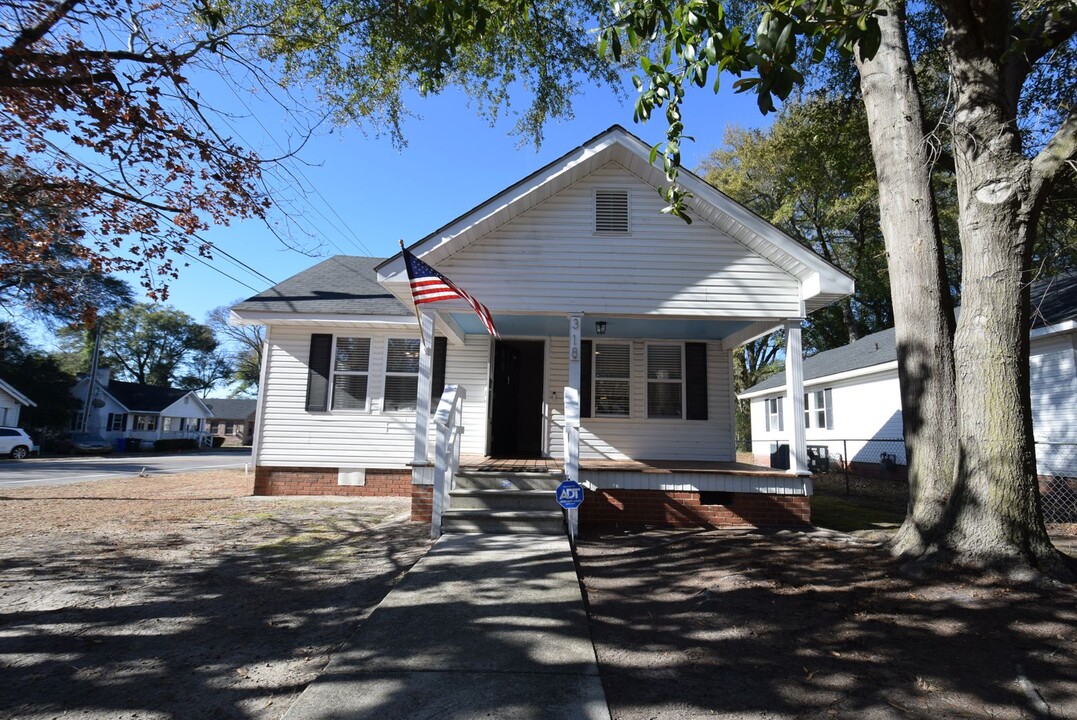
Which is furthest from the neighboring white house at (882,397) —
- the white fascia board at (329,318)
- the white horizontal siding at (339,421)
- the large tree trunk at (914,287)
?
the white fascia board at (329,318)

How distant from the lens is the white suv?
2614cm

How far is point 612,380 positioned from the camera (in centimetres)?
1048

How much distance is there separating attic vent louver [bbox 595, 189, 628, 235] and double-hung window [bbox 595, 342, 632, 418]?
2747mm

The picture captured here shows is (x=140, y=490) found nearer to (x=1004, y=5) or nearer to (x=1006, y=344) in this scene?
(x=1006, y=344)

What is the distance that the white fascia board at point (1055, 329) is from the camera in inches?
426

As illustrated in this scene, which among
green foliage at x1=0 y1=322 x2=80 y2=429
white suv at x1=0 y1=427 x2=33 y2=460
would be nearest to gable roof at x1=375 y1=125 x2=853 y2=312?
white suv at x1=0 y1=427 x2=33 y2=460

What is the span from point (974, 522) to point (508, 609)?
4530 mm

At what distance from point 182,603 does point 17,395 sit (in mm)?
38434

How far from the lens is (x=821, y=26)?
3506mm

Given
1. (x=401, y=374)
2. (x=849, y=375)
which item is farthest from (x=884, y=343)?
(x=401, y=374)

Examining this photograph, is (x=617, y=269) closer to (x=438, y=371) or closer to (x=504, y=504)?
(x=504, y=504)

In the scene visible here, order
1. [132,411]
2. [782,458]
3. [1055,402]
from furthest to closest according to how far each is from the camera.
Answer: [132,411], [782,458], [1055,402]

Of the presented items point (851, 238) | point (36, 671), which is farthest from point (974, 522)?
point (851, 238)

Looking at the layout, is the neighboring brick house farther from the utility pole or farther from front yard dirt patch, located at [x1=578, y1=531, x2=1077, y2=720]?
front yard dirt patch, located at [x1=578, y1=531, x2=1077, y2=720]
